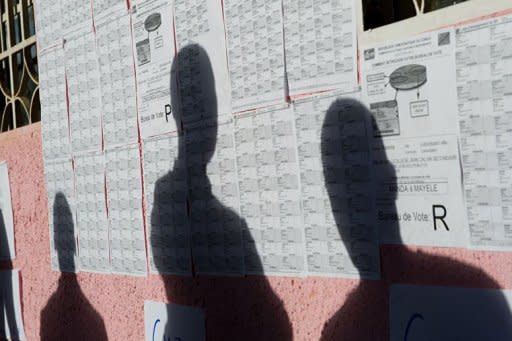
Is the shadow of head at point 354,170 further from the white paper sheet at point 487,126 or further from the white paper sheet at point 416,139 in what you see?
the white paper sheet at point 487,126

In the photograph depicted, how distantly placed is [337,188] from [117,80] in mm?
868

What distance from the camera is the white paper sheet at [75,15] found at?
2.29 metres

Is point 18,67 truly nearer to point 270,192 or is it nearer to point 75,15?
point 75,15

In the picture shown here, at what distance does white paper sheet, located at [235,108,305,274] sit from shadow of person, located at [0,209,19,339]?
1.39m

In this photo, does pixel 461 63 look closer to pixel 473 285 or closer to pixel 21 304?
pixel 473 285

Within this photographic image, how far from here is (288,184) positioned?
1638 mm

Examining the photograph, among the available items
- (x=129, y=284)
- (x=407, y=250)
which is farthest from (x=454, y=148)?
(x=129, y=284)

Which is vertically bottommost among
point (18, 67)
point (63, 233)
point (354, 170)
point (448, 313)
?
point (448, 313)

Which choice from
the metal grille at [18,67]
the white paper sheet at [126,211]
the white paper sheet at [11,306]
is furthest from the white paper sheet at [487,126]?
the white paper sheet at [11,306]

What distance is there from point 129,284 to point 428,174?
1.07 m

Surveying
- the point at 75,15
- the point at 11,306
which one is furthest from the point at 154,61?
the point at 11,306

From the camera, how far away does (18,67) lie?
2859mm

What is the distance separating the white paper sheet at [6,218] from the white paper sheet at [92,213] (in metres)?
0.54

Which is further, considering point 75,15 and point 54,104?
point 54,104
